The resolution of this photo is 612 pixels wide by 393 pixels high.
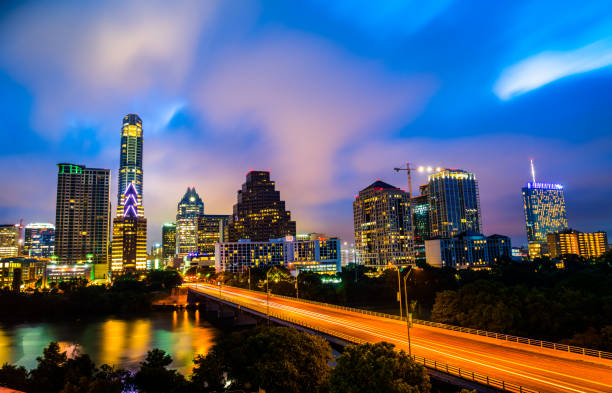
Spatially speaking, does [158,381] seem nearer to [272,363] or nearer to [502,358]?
[272,363]

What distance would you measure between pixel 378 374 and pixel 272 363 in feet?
50.5

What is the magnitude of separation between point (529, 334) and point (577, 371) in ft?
91.2

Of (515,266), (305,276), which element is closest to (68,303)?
(305,276)

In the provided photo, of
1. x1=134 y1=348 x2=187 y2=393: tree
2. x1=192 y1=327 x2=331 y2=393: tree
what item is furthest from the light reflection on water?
x1=192 y1=327 x2=331 y2=393: tree

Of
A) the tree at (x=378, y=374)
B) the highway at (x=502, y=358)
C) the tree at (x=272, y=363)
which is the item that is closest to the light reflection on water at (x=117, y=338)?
the tree at (x=272, y=363)

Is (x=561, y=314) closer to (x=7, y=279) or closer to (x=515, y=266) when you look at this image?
(x=515, y=266)

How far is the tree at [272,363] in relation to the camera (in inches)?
1503

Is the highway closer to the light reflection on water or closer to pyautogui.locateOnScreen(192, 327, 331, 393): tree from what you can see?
pyautogui.locateOnScreen(192, 327, 331, 393): tree

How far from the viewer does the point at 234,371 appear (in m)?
42.8

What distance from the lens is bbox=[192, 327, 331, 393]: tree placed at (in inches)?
1503

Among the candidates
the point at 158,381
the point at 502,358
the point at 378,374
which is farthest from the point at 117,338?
the point at 502,358

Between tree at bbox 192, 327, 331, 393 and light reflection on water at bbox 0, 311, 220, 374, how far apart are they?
2297cm

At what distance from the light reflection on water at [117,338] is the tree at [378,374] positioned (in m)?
42.9

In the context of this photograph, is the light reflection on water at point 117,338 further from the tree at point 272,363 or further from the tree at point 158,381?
the tree at point 272,363
